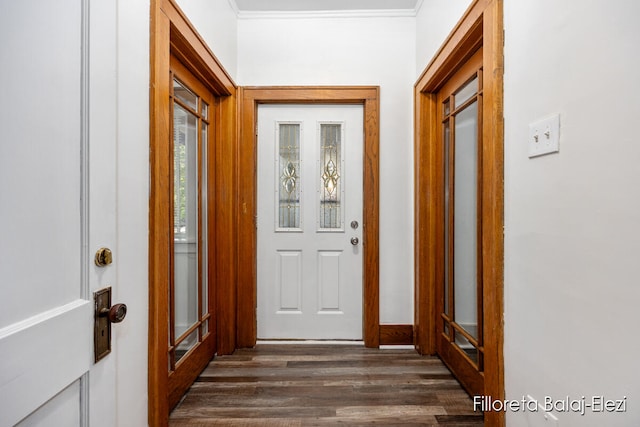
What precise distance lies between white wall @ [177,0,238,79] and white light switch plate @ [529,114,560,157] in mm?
1675

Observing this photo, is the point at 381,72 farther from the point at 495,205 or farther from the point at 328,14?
the point at 495,205

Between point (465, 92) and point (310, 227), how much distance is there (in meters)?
1.44

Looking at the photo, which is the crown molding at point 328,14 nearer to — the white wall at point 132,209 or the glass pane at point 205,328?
the white wall at point 132,209

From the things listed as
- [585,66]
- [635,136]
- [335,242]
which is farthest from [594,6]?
[335,242]

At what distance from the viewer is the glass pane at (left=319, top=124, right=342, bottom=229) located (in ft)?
8.66

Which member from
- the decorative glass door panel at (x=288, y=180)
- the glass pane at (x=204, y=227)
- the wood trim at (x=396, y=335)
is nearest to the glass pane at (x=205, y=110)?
the glass pane at (x=204, y=227)

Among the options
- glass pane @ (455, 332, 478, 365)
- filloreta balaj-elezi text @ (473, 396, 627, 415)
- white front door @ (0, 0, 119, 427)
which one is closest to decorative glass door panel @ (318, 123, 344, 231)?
glass pane @ (455, 332, 478, 365)

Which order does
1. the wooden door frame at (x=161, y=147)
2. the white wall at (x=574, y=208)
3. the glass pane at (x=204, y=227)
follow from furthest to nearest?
the glass pane at (x=204, y=227), the wooden door frame at (x=161, y=147), the white wall at (x=574, y=208)

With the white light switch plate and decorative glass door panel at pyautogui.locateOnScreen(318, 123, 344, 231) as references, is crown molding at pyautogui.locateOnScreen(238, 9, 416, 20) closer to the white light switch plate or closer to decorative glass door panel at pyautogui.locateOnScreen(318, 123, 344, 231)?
decorative glass door panel at pyautogui.locateOnScreen(318, 123, 344, 231)

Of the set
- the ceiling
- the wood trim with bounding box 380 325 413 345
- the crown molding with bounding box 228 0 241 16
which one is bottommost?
the wood trim with bounding box 380 325 413 345

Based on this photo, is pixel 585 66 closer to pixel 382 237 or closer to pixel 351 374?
pixel 382 237

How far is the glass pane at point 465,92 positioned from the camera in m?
1.84

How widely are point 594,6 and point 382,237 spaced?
1857mm

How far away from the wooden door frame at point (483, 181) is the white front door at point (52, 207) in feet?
4.68
